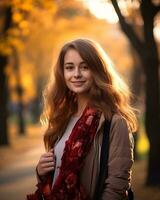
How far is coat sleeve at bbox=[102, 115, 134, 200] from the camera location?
3520 mm

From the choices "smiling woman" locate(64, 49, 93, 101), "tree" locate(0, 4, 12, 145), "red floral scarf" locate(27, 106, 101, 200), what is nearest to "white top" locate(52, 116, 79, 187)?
"red floral scarf" locate(27, 106, 101, 200)

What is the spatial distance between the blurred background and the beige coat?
1.10 meters

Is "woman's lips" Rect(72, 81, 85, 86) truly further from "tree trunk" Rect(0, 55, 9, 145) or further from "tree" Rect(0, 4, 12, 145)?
"tree trunk" Rect(0, 55, 9, 145)

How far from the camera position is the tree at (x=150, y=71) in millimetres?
11453

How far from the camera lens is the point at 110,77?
3.83m

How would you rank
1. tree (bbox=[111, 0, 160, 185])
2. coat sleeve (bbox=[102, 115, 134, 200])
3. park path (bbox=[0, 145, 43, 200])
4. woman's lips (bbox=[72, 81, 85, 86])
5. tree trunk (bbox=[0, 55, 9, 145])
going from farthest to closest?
1. tree trunk (bbox=[0, 55, 9, 145])
2. tree (bbox=[111, 0, 160, 185])
3. park path (bbox=[0, 145, 43, 200])
4. woman's lips (bbox=[72, 81, 85, 86])
5. coat sleeve (bbox=[102, 115, 134, 200])

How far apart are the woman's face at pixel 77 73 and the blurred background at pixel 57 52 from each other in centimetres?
56

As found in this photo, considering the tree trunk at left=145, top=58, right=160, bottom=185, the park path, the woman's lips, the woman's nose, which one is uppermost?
the woman's nose

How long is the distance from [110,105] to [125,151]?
13.6 inches

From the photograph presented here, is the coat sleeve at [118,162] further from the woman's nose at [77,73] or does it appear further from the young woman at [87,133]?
the woman's nose at [77,73]

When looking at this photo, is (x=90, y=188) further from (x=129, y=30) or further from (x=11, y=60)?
(x=11, y=60)

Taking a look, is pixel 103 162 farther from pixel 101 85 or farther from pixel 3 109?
pixel 3 109

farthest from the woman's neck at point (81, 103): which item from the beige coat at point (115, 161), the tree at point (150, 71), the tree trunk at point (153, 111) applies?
the tree trunk at point (153, 111)

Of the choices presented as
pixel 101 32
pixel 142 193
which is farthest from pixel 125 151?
pixel 101 32
